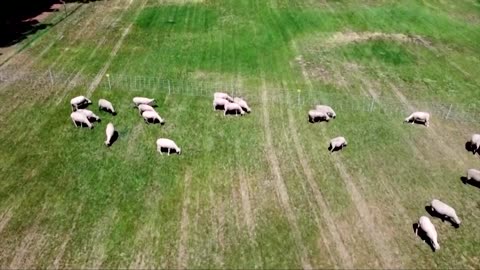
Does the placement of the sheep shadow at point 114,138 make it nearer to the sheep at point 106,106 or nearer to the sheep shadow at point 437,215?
the sheep at point 106,106

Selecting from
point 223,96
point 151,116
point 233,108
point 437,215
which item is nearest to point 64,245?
point 151,116

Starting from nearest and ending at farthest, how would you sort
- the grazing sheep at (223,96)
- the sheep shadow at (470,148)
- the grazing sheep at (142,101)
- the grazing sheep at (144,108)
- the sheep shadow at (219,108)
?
the sheep shadow at (470,148)
the grazing sheep at (144,108)
the grazing sheep at (142,101)
the sheep shadow at (219,108)
the grazing sheep at (223,96)

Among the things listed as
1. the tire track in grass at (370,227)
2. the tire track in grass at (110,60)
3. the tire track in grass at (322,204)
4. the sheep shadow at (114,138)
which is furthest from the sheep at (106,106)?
the tire track in grass at (370,227)

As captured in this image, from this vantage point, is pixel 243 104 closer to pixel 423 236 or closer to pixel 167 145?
pixel 167 145

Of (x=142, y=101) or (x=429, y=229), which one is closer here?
(x=429, y=229)

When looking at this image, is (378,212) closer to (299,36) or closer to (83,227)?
(83,227)

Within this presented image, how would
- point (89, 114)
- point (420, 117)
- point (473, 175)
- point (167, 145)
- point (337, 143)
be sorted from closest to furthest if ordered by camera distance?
point (473, 175), point (167, 145), point (337, 143), point (89, 114), point (420, 117)

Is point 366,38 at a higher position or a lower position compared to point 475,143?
higher

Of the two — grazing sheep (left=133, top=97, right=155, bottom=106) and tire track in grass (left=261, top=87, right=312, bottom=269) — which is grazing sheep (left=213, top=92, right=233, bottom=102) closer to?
tire track in grass (left=261, top=87, right=312, bottom=269)
